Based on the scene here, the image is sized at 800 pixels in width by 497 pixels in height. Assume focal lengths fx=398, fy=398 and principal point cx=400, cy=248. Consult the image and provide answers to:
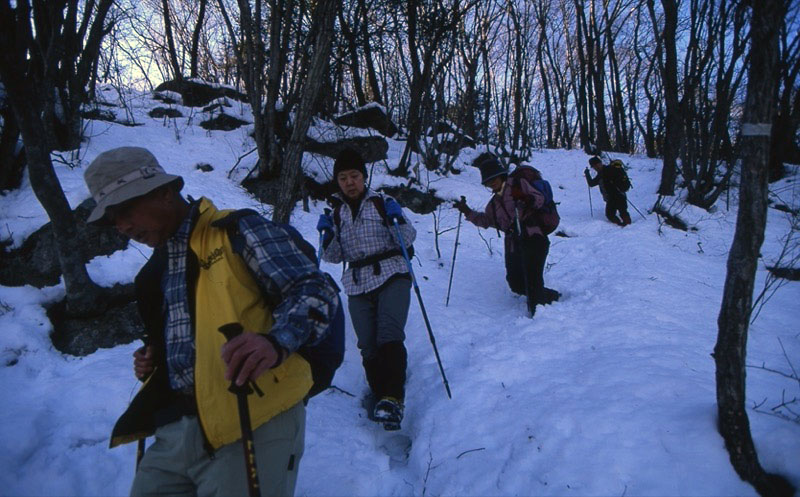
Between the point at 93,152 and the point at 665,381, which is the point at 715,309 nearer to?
the point at 665,381

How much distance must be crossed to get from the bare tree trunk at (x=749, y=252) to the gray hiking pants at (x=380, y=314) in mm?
2049

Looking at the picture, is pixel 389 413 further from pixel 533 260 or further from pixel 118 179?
pixel 533 260

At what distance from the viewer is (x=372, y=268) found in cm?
354

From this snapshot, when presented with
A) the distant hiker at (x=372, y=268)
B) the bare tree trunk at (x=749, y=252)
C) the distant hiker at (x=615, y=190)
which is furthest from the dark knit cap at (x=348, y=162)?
the distant hiker at (x=615, y=190)

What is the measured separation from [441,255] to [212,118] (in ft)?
22.8

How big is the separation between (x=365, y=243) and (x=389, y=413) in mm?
1472

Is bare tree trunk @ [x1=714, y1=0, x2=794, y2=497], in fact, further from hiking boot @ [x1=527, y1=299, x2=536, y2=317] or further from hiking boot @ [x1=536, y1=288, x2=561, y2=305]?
hiking boot @ [x1=536, y1=288, x2=561, y2=305]

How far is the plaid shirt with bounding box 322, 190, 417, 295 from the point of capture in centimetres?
351

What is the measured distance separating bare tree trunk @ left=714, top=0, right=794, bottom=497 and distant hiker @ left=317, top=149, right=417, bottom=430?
195 centimetres

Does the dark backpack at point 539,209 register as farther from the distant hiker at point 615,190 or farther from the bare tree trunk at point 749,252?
the distant hiker at point 615,190

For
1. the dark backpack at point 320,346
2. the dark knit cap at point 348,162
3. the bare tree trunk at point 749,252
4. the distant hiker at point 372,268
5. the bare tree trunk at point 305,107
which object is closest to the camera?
the dark backpack at point 320,346

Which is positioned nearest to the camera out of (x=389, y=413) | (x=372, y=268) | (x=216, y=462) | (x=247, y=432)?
(x=247, y=432)

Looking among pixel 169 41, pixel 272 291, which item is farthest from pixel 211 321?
pixel 169 41

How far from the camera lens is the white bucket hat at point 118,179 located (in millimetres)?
1497
